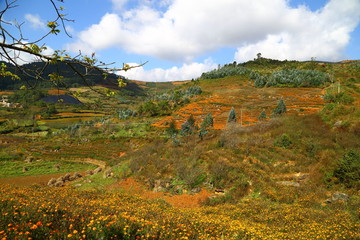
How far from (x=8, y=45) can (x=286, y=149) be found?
15474mm

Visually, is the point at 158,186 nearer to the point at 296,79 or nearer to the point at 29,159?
the point at 29,159

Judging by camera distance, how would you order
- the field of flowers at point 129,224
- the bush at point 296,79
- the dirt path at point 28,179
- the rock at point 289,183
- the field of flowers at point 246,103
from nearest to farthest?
the field of flowers at point 129,224 < the rock at point 289,183 < the dirt path at point 28,179 < the field of flowers at point 246,103 < the bush at point 296,79

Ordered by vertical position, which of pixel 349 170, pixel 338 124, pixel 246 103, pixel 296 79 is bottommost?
pixel 349 170

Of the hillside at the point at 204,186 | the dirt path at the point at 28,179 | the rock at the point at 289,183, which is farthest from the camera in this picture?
the dirt path at the point at 28,179

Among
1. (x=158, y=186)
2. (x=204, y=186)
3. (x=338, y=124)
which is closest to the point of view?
(x=204, y=186)

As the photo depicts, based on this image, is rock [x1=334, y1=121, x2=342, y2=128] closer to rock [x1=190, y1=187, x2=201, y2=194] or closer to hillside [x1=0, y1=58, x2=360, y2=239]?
hillside [x1=0, y1=58, x2=360, y2=239]

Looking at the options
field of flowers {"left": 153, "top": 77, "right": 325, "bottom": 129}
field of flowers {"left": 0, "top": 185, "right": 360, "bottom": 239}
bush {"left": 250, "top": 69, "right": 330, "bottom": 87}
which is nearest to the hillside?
field of flowers {"left": 0, "top": 185, "right": 360, "bottom": 239}

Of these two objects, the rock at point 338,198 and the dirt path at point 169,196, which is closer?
the rock at point 338,198

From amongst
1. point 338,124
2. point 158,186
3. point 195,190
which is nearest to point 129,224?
point 195,190

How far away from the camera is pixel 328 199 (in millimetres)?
9109

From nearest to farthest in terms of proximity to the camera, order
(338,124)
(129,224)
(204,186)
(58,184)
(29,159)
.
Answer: (129,224), (204,186), (338,124), (58,184), (29,159)

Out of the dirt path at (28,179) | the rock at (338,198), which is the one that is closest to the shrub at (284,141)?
the rock at (338,198)

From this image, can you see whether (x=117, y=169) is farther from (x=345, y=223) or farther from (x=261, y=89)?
(x=261, y=89)

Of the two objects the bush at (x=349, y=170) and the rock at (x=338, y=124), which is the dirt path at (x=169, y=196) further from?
the rock at (x=338, y=124)
